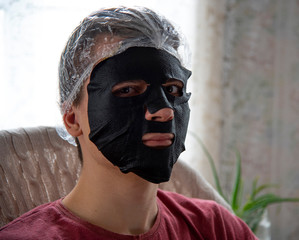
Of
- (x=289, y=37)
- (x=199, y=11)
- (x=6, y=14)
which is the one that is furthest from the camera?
(x=289, y=37)

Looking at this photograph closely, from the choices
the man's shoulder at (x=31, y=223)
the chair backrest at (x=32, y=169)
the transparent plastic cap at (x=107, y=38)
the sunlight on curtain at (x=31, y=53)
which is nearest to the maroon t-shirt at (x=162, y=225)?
the man's shoulder at (x=31, y=223)

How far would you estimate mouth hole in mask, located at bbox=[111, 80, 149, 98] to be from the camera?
95 cm

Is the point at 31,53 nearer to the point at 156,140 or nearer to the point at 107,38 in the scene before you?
the point at 107,38

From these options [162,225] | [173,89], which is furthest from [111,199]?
[173,89]

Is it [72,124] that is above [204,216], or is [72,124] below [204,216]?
above

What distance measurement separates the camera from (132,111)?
0.94 metres

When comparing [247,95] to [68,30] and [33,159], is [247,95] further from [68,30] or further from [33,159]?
[33,159]

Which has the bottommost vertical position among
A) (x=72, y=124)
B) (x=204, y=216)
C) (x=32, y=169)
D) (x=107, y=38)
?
(x=204, y=216)

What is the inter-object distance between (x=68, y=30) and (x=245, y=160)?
1596mm

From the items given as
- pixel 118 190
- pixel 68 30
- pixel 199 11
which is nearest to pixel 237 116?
pixel 199 11

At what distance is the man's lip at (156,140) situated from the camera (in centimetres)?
93

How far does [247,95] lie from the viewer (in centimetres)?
284

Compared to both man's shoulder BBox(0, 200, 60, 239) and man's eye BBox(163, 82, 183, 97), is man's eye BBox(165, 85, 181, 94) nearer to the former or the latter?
man's eye BBox(163, 82, 183, 97)

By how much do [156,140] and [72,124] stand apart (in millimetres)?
264
